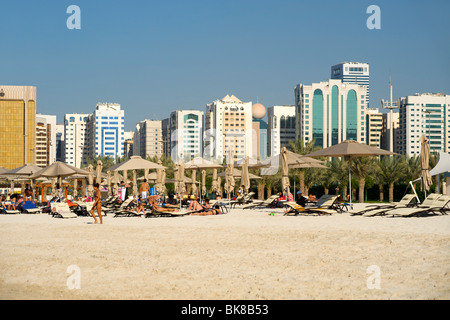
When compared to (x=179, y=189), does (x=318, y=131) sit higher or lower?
higher

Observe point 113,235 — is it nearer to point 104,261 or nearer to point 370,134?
point 104,261

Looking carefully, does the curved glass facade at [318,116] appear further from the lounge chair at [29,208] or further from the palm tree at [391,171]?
the lounge chair at [29,208]

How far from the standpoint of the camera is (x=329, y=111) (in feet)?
537

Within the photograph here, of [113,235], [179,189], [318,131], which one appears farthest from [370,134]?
[113,235]

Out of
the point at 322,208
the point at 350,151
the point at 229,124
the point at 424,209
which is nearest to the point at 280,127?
the point at 229,124

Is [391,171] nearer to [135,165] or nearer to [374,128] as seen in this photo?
[135,165]

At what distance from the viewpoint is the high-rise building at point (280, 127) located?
190 metres

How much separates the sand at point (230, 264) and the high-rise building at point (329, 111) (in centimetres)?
15213

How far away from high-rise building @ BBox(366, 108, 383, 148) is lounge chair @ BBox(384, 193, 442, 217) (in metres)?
160

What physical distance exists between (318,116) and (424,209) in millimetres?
148563
